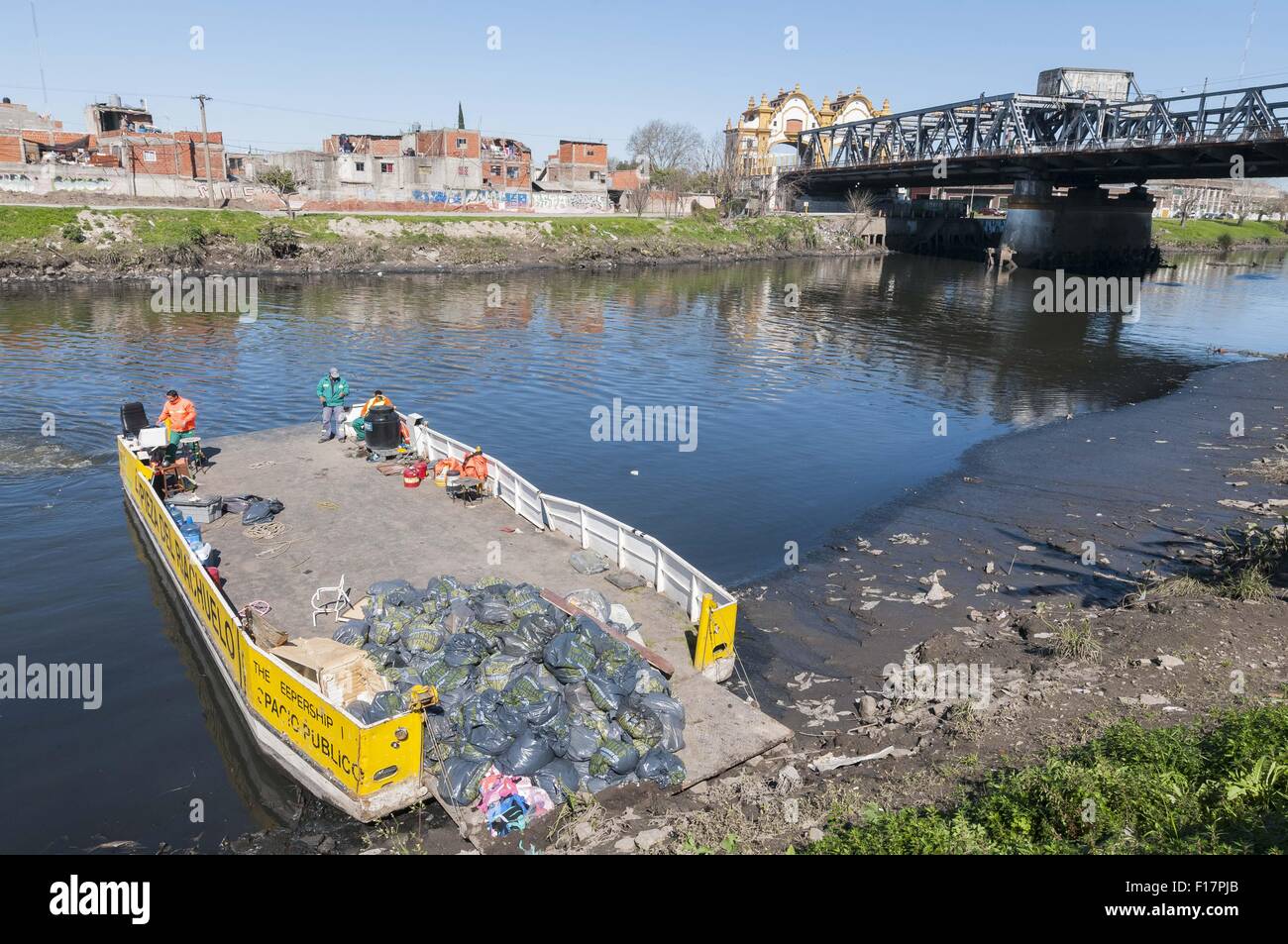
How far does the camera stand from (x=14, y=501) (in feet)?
63.4

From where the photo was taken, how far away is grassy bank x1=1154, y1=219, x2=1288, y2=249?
371 feet

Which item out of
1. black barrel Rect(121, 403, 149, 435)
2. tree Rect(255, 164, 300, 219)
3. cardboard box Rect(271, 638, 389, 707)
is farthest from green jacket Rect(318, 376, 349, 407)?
tree Rect(255, 164, 300, 219)

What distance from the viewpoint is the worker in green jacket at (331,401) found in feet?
68.2

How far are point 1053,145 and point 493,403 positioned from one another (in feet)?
232

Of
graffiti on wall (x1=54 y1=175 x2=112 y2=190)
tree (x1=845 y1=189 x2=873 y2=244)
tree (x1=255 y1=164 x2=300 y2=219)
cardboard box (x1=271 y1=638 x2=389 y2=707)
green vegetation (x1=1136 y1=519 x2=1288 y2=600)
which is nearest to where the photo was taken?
cardboard box (x1=271 y1=638 x2=389 y2=707)

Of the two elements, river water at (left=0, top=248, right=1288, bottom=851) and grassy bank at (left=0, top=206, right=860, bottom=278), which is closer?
river water at (left=0, top=248, right=1288, bottom=851)

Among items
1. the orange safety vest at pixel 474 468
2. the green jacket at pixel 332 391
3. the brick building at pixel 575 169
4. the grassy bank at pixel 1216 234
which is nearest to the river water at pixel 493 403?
the orange safety vest at pixel 474 468

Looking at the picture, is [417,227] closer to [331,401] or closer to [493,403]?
[493,403]

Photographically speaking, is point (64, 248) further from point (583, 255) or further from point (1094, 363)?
point (1094, 363)

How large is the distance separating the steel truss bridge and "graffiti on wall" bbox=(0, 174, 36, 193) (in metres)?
80.5

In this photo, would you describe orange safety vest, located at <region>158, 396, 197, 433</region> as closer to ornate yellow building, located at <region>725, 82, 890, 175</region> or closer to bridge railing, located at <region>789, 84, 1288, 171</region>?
bridge railing, located at <region>789, 84, 1288, 171</region>

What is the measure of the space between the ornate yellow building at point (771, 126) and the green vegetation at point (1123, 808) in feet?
378

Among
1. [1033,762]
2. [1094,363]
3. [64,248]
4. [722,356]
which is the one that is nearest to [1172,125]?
[1094,363]

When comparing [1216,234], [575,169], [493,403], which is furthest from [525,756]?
[1216,234]
